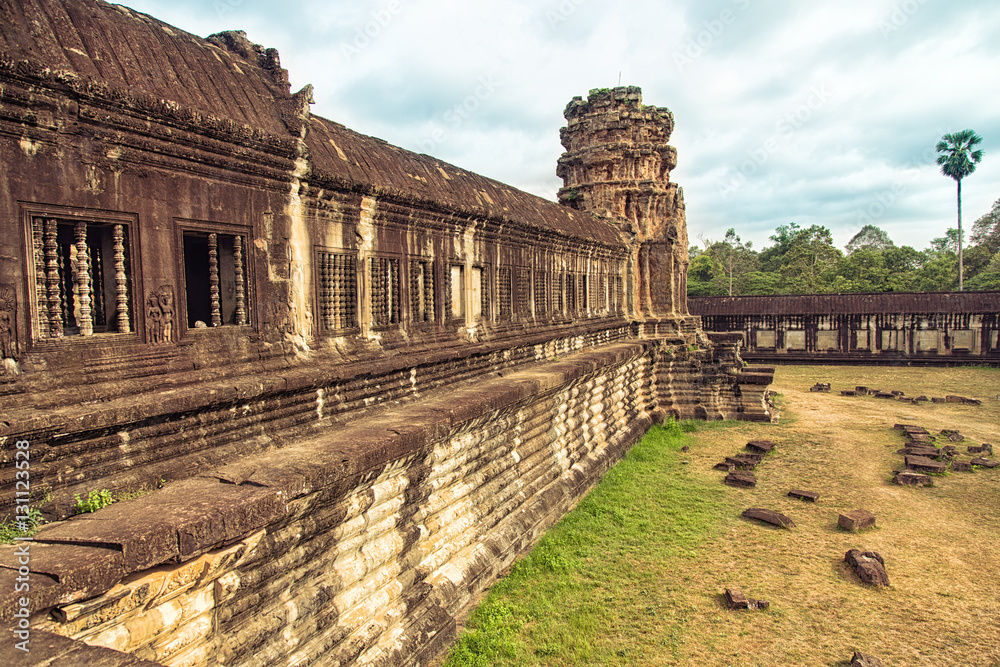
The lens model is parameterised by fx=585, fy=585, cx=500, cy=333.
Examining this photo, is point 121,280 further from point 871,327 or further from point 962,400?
point 871,327

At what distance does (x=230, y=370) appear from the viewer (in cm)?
355

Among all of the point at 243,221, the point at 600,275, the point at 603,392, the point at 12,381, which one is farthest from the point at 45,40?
the point at 600,275

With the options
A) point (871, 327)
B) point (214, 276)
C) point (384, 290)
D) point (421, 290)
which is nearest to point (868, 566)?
point (421, 290)

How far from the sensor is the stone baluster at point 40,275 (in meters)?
2.68

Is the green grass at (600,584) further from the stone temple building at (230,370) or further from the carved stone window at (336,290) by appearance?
the carved stone window at (336,290)

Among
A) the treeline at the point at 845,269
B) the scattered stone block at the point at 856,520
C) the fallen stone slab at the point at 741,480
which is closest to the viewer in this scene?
the scattered stone block at the point at 856,520

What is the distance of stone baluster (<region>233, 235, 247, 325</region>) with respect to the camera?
371cm

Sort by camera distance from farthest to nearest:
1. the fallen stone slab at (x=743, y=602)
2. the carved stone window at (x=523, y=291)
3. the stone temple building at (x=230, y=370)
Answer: the carved stone window at (x=523, y=291)
the fallen stone slab at (x=743, y=602)
the stone temple building at (x=230, y=370)

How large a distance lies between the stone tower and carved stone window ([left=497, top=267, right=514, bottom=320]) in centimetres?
692

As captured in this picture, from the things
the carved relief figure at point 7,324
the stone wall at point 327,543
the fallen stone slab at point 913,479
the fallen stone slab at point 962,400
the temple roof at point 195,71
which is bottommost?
the fallen stone slab at point 962,400

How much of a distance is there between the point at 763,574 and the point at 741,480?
115 inches

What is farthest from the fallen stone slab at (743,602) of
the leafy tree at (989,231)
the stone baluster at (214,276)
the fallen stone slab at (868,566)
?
the leafy tree at (989,231)

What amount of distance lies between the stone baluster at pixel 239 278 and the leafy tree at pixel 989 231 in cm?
5662

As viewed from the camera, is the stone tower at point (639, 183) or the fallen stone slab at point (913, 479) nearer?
the fallen stone slab at point (913, 479)
